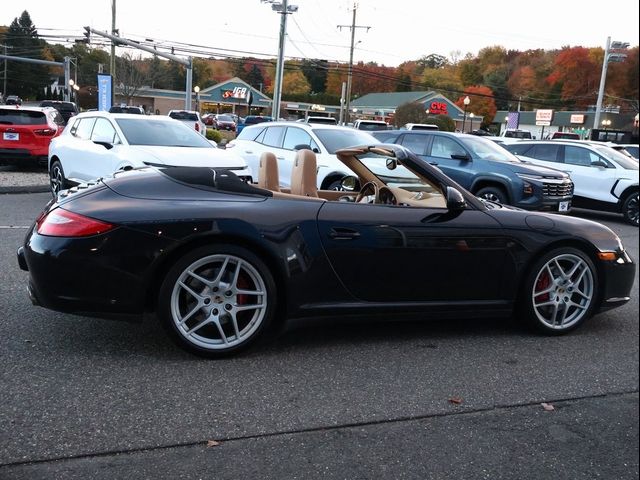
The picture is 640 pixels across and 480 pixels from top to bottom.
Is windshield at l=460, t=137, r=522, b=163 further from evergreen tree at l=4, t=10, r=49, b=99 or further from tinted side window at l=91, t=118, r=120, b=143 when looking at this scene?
evergreen tree at l=4, t=10, r=49, b=99

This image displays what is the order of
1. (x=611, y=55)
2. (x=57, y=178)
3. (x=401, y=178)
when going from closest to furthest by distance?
(x=611, y=55), (x=401, y=178), (x=57, y=178)

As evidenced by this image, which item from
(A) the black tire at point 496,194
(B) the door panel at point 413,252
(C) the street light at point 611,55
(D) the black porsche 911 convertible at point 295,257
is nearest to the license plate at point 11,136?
(A) the black tire at point 496,194

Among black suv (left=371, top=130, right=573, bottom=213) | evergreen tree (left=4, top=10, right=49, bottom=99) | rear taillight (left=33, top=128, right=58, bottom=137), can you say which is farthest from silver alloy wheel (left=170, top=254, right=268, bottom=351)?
rear taillight (left=33, top=128, right=58, bottom=137)

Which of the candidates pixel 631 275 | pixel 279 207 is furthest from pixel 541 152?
pixel 279 207

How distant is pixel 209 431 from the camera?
9.07 ft

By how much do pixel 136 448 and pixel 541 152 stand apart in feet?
39.6

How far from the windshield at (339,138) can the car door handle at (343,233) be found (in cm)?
679

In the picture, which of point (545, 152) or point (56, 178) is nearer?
point (56, 178)

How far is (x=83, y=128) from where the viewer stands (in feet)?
33.7

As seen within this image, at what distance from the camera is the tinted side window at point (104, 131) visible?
928 centimetres

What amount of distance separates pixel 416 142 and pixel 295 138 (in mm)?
2765

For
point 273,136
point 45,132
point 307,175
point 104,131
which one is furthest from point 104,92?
point 307,175

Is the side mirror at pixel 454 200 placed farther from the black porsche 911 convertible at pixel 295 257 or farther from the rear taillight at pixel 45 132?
the rear taillight at pixel 45 132

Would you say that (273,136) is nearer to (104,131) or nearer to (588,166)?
(104,131)
